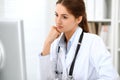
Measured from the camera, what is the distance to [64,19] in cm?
123

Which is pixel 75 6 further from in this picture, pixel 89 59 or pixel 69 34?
pixel 89 59

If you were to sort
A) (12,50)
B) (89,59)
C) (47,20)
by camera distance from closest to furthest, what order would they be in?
(12,50), (89,59), (47,20)

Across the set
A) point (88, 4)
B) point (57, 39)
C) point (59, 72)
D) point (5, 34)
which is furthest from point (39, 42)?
point (5, 34)

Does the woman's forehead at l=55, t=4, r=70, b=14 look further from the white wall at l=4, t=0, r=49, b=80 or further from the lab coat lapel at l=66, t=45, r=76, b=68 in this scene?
the white wall at l=4, t=0, r=49, b=80

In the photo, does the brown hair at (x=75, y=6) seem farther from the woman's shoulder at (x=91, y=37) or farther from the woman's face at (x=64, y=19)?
the woman's shoulder at (x=91, y=37)

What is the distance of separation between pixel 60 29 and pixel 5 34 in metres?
0.82

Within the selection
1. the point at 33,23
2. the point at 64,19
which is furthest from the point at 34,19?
the point at 64,19

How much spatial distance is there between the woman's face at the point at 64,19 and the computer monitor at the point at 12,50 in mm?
768

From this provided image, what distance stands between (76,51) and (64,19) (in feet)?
0.73

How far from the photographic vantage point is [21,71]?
1.49 ft

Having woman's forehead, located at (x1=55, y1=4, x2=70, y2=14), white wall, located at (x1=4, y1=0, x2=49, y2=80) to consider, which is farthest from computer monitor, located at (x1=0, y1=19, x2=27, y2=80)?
white wall, located at (x1=4, y1=0, x2=49, y2=80)

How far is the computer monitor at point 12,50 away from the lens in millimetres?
445

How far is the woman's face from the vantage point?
1.22 m

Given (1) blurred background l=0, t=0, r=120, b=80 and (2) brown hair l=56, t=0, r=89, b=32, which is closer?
(2) brown hair l=56, t=0, r=89, b=32
